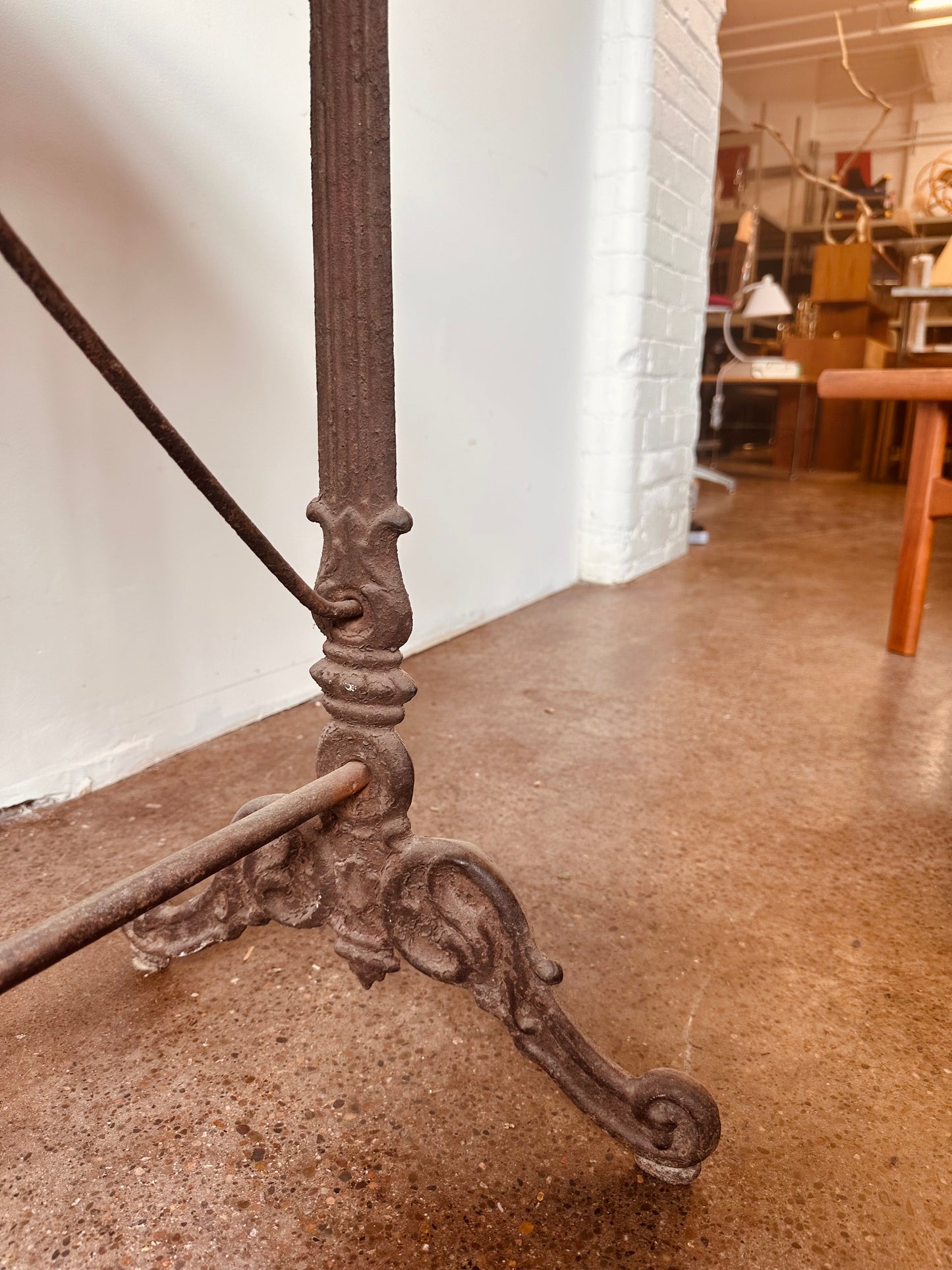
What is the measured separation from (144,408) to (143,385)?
69 cm

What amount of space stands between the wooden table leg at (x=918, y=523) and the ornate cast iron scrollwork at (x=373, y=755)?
145 centimetres

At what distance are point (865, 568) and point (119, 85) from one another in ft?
7.64

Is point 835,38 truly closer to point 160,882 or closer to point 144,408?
point 144,408

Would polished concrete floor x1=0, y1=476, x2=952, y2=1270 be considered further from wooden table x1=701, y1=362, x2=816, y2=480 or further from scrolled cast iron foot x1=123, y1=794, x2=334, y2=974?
wooden table x1=701, y1=362, x2=816, y2=480

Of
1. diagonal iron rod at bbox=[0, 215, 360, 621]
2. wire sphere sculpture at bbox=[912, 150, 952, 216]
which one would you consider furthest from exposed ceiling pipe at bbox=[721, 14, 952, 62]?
diagonal iron rod at bbox=[0, 215, 360, 621]

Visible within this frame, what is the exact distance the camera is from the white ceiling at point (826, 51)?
629 centimetres

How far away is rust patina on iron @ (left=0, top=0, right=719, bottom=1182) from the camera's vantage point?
0.57m

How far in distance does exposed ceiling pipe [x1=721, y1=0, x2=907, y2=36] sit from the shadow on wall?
6.67m

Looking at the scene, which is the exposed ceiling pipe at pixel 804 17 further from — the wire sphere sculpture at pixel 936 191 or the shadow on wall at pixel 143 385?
the shadow on wall at pixel 143 385

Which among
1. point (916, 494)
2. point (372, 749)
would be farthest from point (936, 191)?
→ point (372, 749)

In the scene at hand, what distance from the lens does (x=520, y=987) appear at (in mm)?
625

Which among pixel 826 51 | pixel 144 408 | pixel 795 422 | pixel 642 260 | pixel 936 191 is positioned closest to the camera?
pixel 144 408

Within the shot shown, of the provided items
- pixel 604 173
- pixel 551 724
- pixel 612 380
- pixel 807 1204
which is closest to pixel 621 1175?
pixel 807 1204

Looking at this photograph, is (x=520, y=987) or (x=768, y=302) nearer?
(x=520, y=987)
